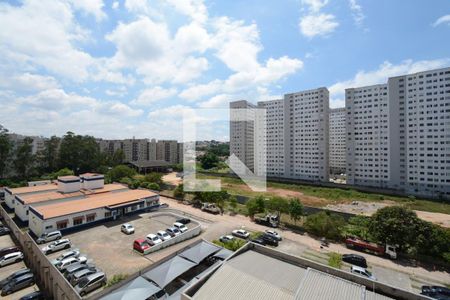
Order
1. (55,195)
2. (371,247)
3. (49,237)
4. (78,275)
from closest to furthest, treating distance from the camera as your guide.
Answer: (78,275)
(371,247)
(49,237)
(55,195)

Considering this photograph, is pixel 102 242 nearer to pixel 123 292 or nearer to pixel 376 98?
pixel 123 292

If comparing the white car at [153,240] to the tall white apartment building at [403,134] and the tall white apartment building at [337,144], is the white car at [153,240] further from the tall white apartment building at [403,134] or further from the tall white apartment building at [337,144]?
the tall white apartment building at [337,144]

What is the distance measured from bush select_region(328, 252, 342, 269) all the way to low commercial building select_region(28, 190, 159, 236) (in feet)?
44.1

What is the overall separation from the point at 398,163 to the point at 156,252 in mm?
30338

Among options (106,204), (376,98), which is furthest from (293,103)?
(106,204)

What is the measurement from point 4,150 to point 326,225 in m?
36.7

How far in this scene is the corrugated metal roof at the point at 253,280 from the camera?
5000 millimetres

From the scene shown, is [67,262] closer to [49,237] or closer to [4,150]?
[49,237]

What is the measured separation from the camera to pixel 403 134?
27.7 meters

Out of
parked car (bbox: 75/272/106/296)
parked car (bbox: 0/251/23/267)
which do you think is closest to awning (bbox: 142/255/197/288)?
parked car (bbox: 75/272/106/296)

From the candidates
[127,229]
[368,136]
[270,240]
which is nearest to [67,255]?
[127,229]

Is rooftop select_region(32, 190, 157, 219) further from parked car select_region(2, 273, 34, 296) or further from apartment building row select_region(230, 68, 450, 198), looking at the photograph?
apartment building row select_region(230, 68, 450, 198)

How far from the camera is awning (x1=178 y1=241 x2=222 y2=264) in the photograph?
370 inches

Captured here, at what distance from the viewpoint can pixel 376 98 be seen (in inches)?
1172
